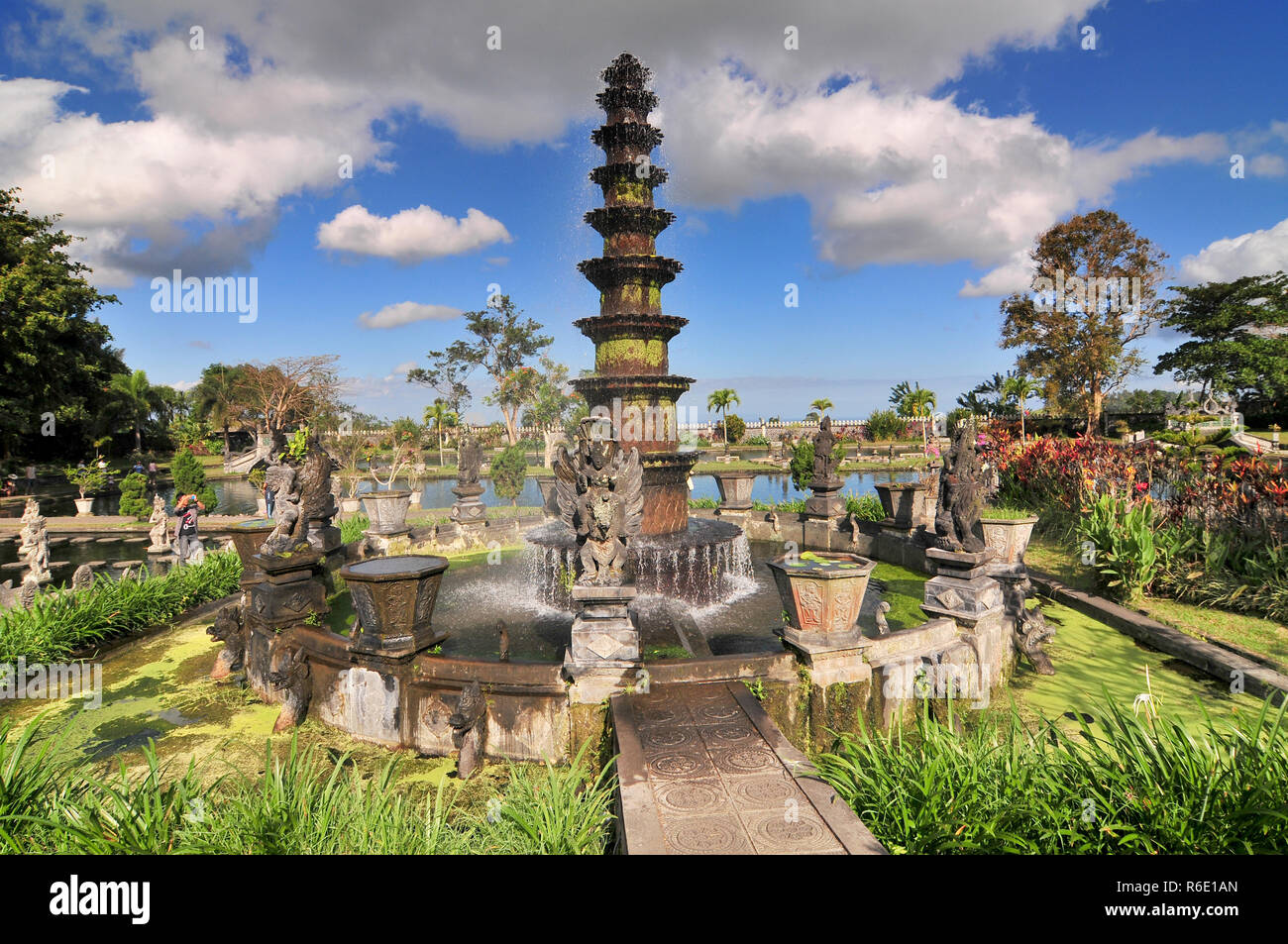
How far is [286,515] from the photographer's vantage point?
8320 mm

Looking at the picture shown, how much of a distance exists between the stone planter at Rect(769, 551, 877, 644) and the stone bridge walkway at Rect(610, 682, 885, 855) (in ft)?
3.45

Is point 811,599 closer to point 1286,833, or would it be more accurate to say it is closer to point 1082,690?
point 1286,833

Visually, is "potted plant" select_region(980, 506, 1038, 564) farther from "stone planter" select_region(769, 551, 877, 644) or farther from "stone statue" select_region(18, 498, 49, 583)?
"stone statue" select_region(18, 498, 49, 583)

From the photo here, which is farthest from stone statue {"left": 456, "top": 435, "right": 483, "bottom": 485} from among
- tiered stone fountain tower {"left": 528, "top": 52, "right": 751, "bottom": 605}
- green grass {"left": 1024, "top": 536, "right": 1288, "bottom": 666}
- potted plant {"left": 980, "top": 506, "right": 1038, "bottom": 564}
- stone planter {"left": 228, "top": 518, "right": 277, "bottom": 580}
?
green grass {"left": 1024, "top": 536, "right": 1288, "bottom": 666}

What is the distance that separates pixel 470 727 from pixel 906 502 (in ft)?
36.6

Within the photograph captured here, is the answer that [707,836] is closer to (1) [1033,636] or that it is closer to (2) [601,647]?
(2) [601,647]

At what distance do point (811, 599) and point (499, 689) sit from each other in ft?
10.8

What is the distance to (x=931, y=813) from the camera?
370 centimetres

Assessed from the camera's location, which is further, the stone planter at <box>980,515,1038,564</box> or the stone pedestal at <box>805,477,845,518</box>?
the stone pedestal at <box>805,477,845,518</box>

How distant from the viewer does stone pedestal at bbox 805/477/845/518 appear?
14.3m

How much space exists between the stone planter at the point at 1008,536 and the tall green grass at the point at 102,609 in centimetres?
1394

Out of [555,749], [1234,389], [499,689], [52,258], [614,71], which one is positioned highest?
[52,258]
